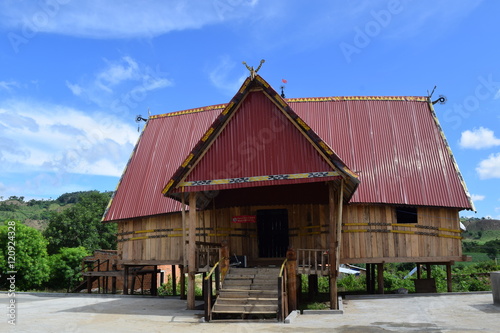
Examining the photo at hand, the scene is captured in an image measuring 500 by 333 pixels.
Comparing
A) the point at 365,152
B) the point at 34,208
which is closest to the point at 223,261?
the point at 365,152

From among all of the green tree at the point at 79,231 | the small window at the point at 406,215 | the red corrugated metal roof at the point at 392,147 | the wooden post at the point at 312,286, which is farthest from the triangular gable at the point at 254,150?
the green tree at the point at 79,231

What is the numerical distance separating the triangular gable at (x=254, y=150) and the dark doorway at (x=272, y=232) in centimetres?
477

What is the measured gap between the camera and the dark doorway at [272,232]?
19172mm

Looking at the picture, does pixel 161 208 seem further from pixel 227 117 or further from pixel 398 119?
pixel 398 119

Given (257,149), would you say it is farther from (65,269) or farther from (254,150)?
(65,269)

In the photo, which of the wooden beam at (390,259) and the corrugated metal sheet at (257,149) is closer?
the corrugated metal sheet at (257,149)

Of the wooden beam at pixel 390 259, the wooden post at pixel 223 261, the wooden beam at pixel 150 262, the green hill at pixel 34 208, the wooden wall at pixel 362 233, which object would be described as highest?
the green hill at pixel 34 208

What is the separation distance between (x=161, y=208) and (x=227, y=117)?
25.6 feet

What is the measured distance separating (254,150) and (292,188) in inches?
147

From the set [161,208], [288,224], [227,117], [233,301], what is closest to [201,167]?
[227,117]

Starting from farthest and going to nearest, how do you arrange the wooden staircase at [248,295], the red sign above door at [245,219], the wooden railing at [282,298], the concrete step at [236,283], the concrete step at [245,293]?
the red sign above door at [245,219] < the concrete step at [236,283] < the concrete step at [245,293] < the wooden staircase at [248,295] < the wooden railing at [282,298]

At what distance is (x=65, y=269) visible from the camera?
3716cm

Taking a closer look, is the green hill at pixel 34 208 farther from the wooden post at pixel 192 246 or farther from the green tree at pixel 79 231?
the wooden post at pixel 192 246

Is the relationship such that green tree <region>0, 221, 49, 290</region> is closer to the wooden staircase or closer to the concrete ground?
the concrete ground
